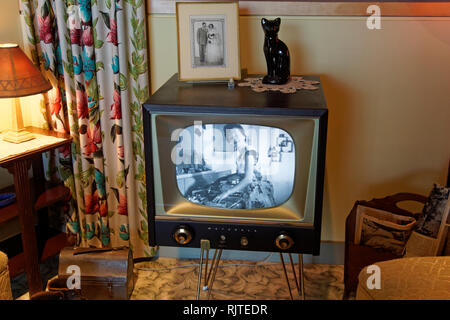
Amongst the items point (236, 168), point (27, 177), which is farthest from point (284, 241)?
point (27, 177)

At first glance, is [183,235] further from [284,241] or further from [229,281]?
[229,281]

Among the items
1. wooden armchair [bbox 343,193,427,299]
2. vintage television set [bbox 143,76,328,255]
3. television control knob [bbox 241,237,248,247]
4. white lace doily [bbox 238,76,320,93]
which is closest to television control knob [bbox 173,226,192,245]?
vintage television set [bbox 143,76,328,255]

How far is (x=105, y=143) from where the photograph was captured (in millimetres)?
2207

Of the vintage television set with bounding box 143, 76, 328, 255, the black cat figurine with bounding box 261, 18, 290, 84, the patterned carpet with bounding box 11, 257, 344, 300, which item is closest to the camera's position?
the vintage television set with bounding box 143, 76, 328, 255

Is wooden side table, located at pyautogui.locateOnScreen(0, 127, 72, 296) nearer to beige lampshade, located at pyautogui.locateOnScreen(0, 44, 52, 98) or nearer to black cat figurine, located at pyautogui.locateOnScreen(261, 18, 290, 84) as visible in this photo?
beige lampshade, located at pyautogui.locateOnScreen(0, 44, 52, 98)

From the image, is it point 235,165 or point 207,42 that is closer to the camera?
point 235,165

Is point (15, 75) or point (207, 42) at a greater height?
point (207, 42)

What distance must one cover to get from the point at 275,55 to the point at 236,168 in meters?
0.44

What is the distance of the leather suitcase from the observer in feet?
6.81

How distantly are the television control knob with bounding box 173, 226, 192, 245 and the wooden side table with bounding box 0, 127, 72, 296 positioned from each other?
0.69 meters

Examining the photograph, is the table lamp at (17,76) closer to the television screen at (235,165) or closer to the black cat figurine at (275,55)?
the television screen at (235,165)

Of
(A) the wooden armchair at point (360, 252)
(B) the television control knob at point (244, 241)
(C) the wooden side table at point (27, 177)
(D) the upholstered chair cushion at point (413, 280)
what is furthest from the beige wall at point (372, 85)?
(D) the upholstered chair cushion at point (413, 280)

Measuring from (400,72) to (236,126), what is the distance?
0.89 metres

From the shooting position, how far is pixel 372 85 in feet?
6.89
